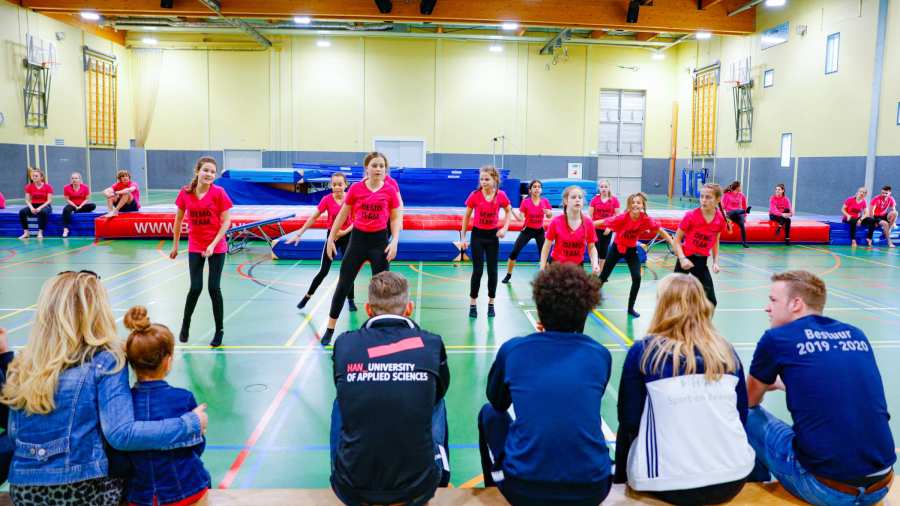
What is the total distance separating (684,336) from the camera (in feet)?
9.01

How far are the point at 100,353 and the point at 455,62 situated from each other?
27.4 metres

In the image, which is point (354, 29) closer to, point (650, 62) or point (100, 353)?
point (650, 62)

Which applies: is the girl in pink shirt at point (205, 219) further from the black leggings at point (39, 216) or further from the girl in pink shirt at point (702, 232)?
the black leggings at point (39, 216)

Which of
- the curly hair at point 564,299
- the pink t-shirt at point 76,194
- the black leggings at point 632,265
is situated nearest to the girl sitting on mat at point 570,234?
the black leggings at point 632,265

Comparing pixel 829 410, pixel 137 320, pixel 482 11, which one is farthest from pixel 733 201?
pixel 137 320

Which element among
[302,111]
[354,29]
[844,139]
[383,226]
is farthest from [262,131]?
[383,226]

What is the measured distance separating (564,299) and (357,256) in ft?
14.0

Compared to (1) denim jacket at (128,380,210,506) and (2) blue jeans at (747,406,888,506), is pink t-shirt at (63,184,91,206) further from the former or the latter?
(2) blue jeans at (747,406,888,506)

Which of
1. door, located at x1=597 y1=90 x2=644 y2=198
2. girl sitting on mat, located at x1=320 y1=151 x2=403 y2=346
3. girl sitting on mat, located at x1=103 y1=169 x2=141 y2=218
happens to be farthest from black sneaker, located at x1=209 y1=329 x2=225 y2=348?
door, located at x1=597 y1=90 x2=644 y2=198

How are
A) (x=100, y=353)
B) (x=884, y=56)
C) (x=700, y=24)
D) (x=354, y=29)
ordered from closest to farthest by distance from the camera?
(x=100, y=353) < (x=884, y=56) < (x=700, y=24) < (x=354, y=29)

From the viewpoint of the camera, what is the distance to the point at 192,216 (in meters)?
6.39

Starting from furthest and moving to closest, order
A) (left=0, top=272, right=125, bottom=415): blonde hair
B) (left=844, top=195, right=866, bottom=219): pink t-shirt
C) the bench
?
(left=844, top=195, right=866, bottom=219): pink t-shirt, the bench, (left=0, top=272, right=125, bottom=415): blonde hair

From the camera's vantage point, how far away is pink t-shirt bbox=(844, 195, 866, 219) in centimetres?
1577

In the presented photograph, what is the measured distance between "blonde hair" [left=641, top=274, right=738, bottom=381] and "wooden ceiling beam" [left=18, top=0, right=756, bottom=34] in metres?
18.9
